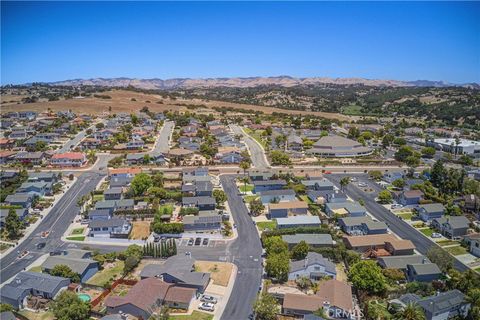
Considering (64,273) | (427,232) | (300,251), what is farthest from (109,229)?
(427,232)

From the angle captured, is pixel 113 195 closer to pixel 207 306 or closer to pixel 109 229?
pixel 109 229

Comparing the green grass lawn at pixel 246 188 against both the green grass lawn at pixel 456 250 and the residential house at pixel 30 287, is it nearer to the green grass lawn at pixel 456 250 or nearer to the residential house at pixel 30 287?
the green grass lawn at pixel 456 250

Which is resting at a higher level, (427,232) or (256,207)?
(256,207)

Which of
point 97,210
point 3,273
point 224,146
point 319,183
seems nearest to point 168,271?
point 3,273

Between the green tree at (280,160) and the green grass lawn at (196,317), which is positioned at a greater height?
the green tree at (280,160)

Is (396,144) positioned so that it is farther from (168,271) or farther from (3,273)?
(3,273)

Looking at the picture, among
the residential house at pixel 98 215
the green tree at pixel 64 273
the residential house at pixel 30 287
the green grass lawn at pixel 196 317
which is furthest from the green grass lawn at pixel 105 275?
the residential house at pixel 98 215
